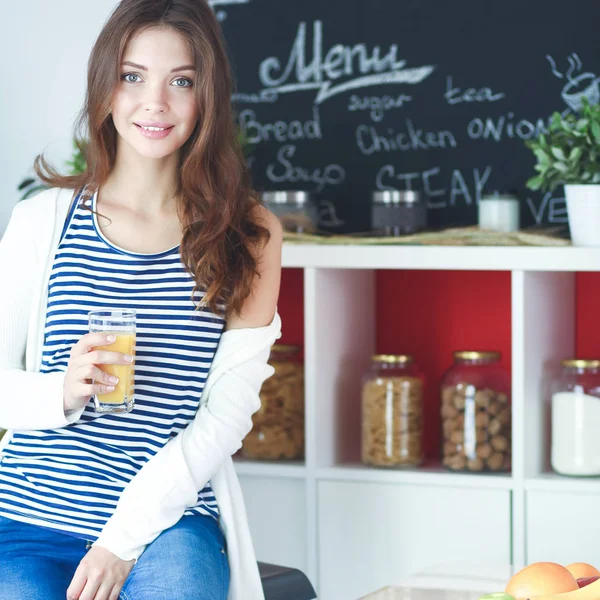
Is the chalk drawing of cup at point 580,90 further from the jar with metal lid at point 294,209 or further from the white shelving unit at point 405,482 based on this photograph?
the jar with metal lid at point 294,209

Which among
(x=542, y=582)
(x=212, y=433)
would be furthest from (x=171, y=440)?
(x=542, y=582)

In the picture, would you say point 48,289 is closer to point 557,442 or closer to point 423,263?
point 423,263

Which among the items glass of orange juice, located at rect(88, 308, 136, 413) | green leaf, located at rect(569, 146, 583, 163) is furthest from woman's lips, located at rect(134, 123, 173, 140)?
green leaf, located at rect(569, 146, 583, 163)

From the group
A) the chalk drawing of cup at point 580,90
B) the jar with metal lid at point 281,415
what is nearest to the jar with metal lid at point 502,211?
the chalk drawing of cup at point 580,90

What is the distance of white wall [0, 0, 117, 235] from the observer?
9.96ft

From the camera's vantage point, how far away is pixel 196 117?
5.91ft

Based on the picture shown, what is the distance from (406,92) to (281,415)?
2.74ft

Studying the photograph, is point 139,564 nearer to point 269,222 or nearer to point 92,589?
point 92,589

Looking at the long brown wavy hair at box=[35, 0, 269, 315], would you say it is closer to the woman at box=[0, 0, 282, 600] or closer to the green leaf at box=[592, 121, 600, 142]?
the woman at box=[0, 0, 282, 600]

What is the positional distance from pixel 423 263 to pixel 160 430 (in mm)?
807

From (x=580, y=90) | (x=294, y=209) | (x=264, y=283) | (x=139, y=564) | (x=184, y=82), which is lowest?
(x=139, y=564)

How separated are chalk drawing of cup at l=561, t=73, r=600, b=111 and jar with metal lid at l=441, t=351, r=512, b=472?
2.00 feet

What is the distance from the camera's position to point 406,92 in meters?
2.62

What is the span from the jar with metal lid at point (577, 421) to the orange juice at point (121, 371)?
3.47 feet
